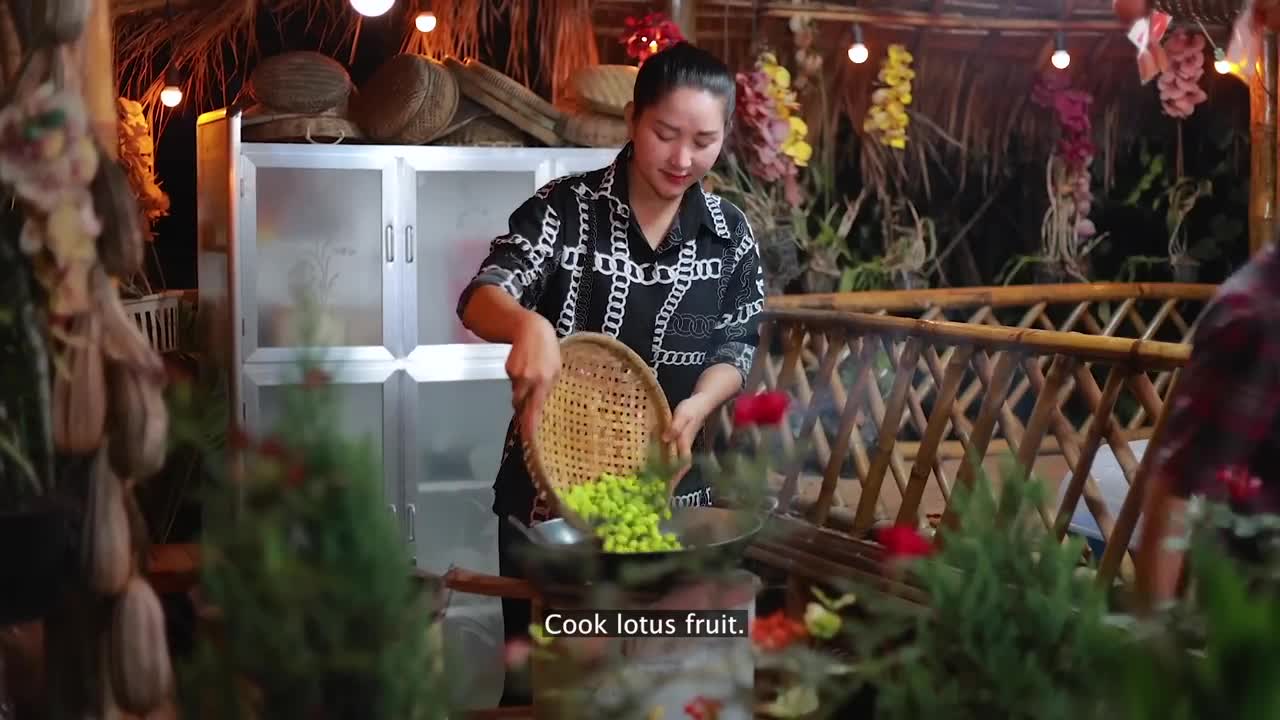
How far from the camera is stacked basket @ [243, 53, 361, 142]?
13.6ft

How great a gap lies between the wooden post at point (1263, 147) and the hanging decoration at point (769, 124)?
132cm

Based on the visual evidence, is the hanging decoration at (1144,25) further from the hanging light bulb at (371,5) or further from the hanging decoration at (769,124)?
the hanging light bulb at (371,5)

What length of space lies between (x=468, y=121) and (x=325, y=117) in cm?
42

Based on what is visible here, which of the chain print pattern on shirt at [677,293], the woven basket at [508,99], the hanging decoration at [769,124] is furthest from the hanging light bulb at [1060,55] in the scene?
the chain print pattern on shirt at [677,293]

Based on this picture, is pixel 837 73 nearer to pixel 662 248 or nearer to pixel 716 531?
pixel 662 248

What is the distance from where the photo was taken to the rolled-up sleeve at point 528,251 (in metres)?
1.99

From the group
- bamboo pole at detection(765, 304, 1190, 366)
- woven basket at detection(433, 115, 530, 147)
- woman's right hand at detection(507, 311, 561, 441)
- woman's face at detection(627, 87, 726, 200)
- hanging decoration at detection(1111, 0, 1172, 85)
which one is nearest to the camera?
woman's right hand at detection(507, 311, 561, 441)

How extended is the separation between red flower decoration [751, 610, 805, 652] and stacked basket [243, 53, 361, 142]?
3.50 m

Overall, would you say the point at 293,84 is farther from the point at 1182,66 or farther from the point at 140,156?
the point at 1182,66

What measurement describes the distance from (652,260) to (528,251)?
0.19 meters

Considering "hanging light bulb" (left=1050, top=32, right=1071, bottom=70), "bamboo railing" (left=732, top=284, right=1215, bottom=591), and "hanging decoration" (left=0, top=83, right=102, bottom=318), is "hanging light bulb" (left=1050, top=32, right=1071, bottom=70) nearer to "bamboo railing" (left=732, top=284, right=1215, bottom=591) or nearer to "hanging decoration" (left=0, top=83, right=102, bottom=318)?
"bamboo railing" (left=732, top=284, right=1215, bottom=591)

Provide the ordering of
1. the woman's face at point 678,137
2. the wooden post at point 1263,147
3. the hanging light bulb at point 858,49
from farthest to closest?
the hanging light bulb at point 858,49 < the wooden post at point 1263,147 < the woman's face at point 678,137

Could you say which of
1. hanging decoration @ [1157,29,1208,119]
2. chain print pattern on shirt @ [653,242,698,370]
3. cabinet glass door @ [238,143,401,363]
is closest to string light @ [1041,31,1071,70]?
hanging decoration @ [1157,29,1208,119]

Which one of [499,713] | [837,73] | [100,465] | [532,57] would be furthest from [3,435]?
[837,73]
